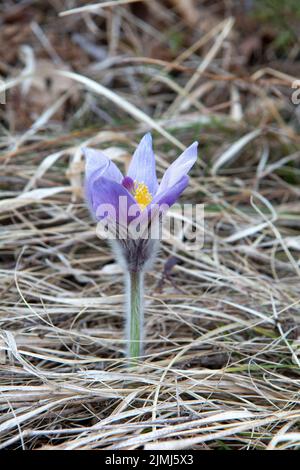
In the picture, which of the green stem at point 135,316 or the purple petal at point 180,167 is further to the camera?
the green stem at point 135,316

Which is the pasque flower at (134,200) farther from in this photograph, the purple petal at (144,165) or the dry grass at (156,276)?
the dry grass at (156,276)

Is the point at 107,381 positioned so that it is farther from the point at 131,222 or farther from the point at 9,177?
the point at 9,177

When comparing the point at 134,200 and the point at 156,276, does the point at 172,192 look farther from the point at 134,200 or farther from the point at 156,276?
the point at 156,276

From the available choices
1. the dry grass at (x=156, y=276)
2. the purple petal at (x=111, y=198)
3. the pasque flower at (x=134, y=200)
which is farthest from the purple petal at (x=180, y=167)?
the dry grass at (x=156, y=276)

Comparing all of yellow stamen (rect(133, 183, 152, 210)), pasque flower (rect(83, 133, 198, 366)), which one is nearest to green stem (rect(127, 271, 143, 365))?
pasque flower (rect(83, 133, 198, 366))

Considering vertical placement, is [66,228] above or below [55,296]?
→ above
